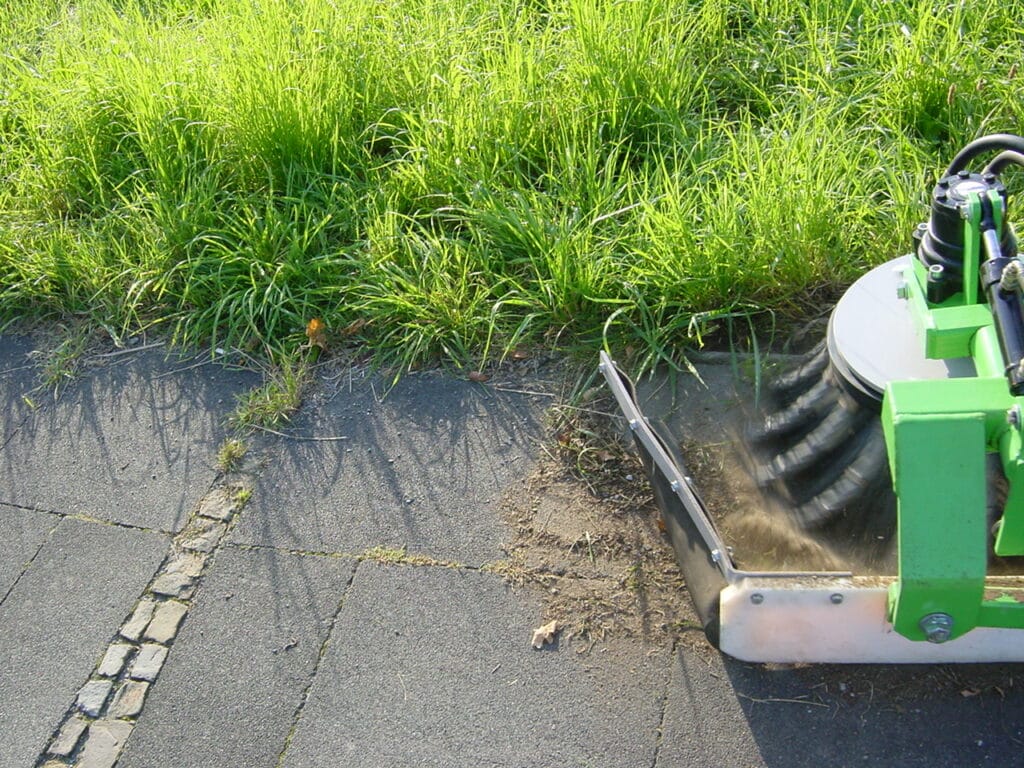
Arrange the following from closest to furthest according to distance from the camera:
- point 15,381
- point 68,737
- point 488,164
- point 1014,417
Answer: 1. point 1014,417
2. point 68,737
3. point 15,381
4. point 488,164

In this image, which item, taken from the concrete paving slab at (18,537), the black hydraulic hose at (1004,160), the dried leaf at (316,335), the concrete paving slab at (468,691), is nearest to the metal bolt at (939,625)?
the concrete paving slab at (468,691)

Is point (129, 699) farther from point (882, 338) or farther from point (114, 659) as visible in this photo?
point (882, 338)

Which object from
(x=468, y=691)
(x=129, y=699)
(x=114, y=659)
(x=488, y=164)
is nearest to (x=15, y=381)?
(x=114, y=659)

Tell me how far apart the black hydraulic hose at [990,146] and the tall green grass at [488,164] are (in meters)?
0.82

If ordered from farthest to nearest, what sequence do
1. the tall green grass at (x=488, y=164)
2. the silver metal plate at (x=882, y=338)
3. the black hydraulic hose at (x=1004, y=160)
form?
the tall green grass at (x=488, y=164) → the silver metal plate at (x=882, y=338) → the black hydraulic hose at (x=1004, y=160)

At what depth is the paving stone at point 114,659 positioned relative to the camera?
2518mm

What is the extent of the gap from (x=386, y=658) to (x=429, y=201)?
1.62 metres

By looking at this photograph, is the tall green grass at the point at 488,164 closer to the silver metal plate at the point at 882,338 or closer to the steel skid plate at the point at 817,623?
the silver metal plate at the point at 882,338

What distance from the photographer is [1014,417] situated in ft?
5.46

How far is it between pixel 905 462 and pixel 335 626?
1410mm

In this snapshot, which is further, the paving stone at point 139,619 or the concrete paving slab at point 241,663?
the paving stone at point 139,619

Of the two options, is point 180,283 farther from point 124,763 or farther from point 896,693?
point 896,693

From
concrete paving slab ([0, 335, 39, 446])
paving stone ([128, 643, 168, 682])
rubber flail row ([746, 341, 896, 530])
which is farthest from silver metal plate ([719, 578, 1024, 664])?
concrete paving slab ([0, 335, 39, 446])

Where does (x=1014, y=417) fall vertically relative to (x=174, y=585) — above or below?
above
